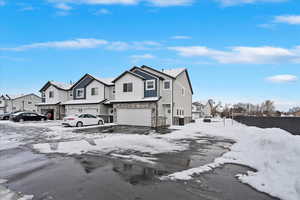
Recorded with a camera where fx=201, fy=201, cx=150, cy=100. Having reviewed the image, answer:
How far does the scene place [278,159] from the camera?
7387mm

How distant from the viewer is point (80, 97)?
104 ft

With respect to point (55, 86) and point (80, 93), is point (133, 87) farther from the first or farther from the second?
point (55, 86)

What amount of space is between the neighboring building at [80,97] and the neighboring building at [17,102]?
92.8 ft

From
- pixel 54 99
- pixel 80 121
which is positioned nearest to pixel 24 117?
pixel 54 99

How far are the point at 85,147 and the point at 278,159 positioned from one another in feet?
29.1

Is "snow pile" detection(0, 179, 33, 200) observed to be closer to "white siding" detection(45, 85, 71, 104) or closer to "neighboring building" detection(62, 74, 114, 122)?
"neighboring building" detection(62, 74, 114, 122)

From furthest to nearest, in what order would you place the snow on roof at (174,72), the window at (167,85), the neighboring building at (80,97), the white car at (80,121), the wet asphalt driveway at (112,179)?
the neighboring building at (80,97) → the snow on roof at (174,72) → the window at (167,85) → the white car at (80,121) → the wet asphalt driveway at (112,179)

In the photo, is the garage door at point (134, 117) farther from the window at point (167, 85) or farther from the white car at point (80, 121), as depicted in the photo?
the window at point (167, 85)

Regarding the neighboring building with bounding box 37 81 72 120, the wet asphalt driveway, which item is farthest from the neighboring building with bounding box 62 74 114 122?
the wet asphalt driveway

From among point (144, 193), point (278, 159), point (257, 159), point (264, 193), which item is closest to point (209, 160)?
point (257, 159)

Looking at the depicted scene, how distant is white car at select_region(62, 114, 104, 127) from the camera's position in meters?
21.7

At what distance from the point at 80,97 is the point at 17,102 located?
3820 centimetres

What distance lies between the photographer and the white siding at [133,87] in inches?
971

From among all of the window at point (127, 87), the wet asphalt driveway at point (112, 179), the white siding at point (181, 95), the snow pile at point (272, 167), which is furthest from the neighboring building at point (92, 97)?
the snow pile at point (272, 167)
